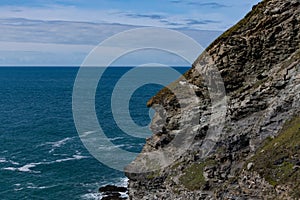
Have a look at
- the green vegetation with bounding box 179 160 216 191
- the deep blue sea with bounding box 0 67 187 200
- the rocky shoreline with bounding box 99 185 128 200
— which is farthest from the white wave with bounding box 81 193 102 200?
the green vegetation with bounding box 179 160 216 191

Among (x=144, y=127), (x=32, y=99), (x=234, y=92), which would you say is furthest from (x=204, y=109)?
(x=32, y=99)

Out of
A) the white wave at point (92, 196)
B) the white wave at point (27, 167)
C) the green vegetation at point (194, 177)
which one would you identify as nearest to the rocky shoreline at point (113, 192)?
the white wave at point (92, 196)

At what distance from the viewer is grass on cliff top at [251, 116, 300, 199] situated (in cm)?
3474

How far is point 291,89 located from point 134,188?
22314 mm

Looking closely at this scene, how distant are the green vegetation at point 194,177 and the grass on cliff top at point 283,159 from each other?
6867mm

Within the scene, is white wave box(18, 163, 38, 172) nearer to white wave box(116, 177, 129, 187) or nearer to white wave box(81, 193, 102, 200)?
white wave box(81, 193, 102, 200)

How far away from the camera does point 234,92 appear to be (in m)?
47.2

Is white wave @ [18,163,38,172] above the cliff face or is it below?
below

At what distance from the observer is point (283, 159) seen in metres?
36.8

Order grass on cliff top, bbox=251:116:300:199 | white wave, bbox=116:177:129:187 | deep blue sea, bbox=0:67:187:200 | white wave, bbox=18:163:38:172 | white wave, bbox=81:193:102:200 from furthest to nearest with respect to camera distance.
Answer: white wave, bbox=18:163:38:172, white wave, bbox=116:177:129:187, deep blue sea, bbox=0:67:187:200, white wave, bbox=81:193:102:200, grass on cliff top, bbox=251:116:300:199

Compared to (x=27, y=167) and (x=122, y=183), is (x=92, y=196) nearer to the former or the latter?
(x=122, y=183)

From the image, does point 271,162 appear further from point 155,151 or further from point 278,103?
point 155,151

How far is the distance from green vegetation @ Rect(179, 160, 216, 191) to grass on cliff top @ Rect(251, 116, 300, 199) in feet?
22.5

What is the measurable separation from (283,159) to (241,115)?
9408mm
